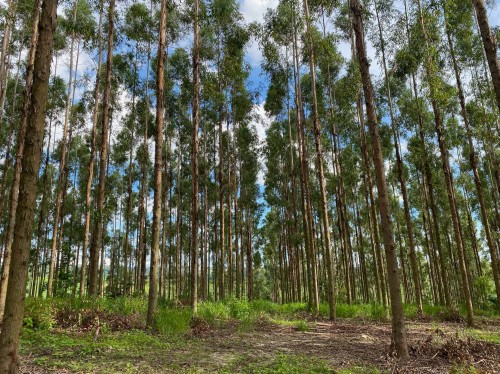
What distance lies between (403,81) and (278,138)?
27.6 ft

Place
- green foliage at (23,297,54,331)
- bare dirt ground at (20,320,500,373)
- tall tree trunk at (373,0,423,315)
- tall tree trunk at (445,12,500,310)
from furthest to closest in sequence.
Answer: tall tree trunk at (373,0,423,315) < tall tree trunk at (445,12,500,310) < green foliage at (23,297,54,331) < bare dirt ground at (20,320,500,373)

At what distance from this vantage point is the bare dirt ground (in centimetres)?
459

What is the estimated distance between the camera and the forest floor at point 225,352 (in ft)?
14.9

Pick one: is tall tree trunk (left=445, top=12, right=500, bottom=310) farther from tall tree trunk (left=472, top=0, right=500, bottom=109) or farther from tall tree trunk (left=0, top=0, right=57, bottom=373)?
tall tree trunk (left=0, top=0, right=57, bottom=373)

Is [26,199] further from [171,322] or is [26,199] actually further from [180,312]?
[180,312]

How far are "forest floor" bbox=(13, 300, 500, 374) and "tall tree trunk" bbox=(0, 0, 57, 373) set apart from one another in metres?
1.61

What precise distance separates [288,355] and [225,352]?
109 cm

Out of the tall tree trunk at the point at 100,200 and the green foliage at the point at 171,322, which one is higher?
the tall tree trunk at the point at 100,200

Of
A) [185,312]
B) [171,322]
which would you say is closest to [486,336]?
[185,312]

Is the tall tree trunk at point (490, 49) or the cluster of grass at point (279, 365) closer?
the cluster of grass at point (279, 365)

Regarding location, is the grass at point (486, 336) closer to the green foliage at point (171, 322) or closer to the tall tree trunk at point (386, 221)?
the tall tree trunk at point (386, 221)

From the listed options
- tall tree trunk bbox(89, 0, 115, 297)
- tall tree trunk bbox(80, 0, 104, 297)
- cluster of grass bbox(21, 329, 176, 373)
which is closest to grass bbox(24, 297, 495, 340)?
cluster of grass bbox(21, 329, 176, 373)

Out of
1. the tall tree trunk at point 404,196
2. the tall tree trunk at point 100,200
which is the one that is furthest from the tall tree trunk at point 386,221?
the tall tree trunk at point 404,196

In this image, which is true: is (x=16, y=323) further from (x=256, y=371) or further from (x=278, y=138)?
(x=278, y=138)
